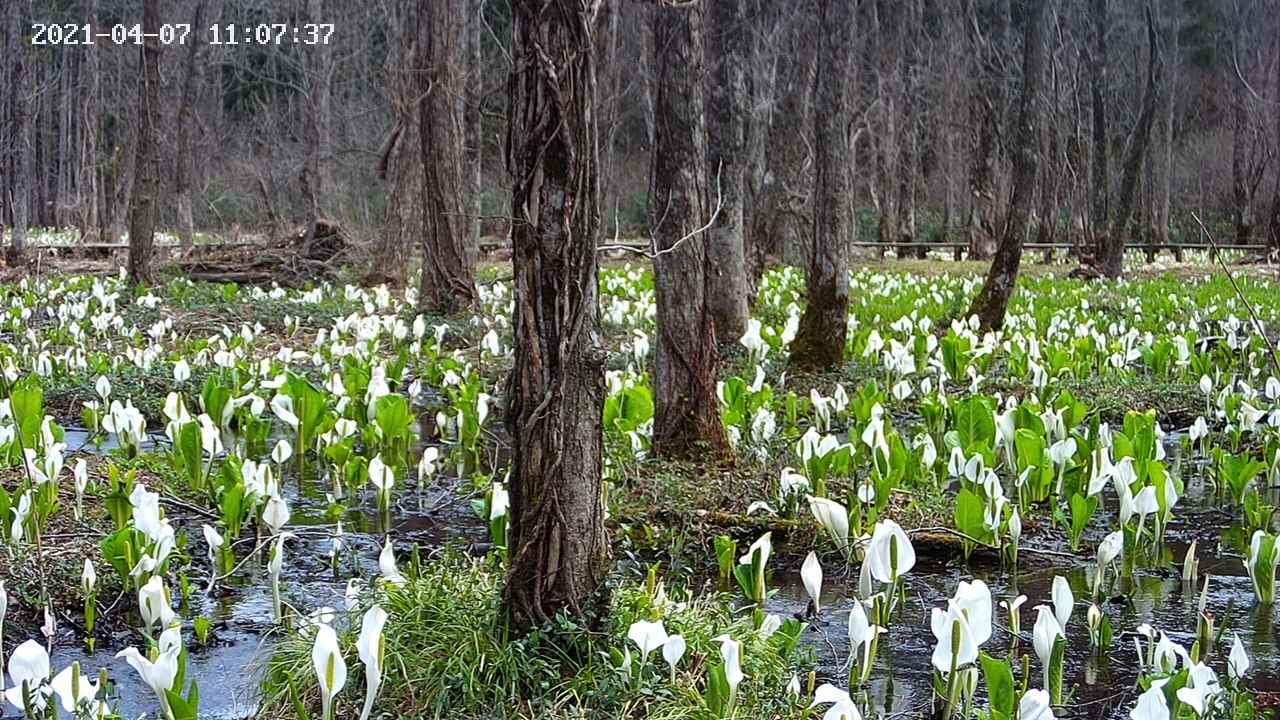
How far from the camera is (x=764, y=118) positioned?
63.6 feet

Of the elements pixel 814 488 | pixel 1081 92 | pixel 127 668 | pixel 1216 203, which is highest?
pixel 1081 92

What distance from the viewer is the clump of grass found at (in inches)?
120

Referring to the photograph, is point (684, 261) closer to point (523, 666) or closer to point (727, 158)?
point (523, 666)

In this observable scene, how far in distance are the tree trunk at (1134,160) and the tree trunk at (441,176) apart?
8738 millimetres

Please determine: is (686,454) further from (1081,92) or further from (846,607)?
(1081,92)

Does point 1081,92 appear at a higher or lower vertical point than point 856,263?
higher

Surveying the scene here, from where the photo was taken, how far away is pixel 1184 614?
4.14 meters

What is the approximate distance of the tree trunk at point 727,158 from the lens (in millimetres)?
8898

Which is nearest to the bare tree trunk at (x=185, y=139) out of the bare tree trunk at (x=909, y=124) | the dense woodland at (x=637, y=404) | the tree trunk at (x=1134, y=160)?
the dense woodland at (x=637, y=404)

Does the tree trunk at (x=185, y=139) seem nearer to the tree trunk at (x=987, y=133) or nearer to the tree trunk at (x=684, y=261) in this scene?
the tree trunk at (x=684, y=261)

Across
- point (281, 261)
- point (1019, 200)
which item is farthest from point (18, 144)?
point (1019, 200)

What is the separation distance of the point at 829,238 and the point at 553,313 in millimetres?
5724

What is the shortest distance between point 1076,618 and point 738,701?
1.66 meters

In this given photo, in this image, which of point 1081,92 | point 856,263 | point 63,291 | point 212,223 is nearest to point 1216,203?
point 1081,92
